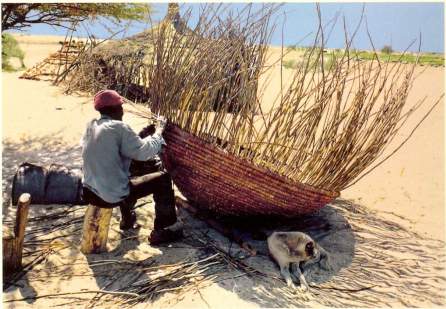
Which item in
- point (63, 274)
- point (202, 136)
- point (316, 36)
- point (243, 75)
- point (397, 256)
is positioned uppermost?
point (316, 36)

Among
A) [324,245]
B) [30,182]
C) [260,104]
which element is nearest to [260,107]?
[260,104]

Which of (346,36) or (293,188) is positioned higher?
(346,36)

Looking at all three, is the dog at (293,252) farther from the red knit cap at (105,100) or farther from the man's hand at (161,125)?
the red knit cap at (105,100)

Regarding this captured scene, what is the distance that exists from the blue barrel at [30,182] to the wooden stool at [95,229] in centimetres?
96

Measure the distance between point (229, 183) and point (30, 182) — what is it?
1872 millimetres

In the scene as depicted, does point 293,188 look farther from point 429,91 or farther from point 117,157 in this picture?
point 429,91

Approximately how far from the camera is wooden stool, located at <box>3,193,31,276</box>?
2957mm

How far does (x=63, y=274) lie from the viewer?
123 inches

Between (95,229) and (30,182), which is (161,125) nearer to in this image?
(95,229)

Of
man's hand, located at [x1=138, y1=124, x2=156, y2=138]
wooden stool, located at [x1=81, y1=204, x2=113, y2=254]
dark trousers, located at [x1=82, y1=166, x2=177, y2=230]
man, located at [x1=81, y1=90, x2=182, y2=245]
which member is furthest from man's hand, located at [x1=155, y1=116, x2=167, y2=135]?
wooden stool, located at [x1=81, y1=204, x2=113, y2=254]

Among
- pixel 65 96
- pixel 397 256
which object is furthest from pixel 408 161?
pixel 65 96

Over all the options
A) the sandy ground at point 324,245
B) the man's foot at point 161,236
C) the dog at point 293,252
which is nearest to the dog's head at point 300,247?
the dog at point 293,252

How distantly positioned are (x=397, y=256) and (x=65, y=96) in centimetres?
741

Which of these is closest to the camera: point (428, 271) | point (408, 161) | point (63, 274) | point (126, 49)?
point (63, 274)
